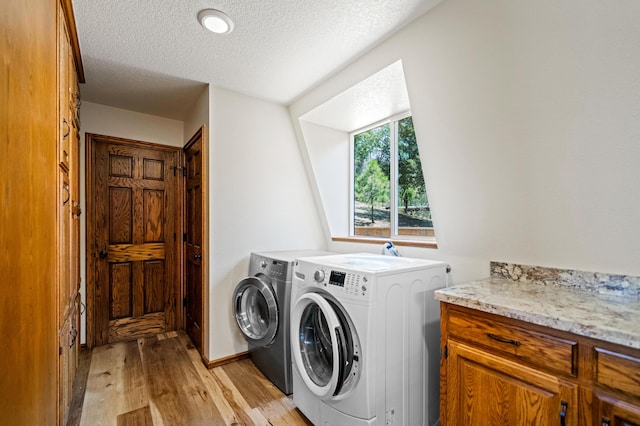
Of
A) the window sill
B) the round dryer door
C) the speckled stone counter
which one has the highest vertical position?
the window sill

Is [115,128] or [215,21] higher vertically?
[215,21]

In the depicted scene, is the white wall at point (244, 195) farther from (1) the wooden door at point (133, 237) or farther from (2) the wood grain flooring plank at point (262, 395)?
(1) the wooden door at point (133, 237)

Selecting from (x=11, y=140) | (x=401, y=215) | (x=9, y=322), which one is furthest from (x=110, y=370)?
(x=401, y=215)

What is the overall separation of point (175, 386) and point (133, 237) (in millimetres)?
1607

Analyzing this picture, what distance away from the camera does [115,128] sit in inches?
114

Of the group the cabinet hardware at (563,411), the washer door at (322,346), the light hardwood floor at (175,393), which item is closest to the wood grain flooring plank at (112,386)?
the light hardwood floor at (175,393)

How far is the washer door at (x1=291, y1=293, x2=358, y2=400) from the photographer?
1.40 m

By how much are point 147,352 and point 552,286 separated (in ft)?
10.5

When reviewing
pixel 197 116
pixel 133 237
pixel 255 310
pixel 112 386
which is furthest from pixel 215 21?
pixel 112 386

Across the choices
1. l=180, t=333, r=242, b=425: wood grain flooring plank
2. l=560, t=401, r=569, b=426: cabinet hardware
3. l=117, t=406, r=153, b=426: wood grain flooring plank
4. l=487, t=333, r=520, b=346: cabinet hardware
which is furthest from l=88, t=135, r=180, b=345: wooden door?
l=560, t=401, r=569, b=426: cabinet hardware

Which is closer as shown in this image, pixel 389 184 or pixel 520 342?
pixel 520 342

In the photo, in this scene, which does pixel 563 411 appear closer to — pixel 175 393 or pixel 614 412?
pixel 614 412

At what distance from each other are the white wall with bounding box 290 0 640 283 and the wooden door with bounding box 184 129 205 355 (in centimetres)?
190

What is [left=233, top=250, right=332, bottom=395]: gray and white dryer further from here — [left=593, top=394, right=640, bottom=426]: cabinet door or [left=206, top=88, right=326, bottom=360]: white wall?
[left=593, top=394, right=640, bottom=426]: cabinet door
